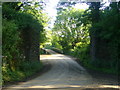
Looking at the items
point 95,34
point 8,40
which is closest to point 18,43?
point 8,40

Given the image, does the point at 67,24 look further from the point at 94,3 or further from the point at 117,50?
the point at 117,50

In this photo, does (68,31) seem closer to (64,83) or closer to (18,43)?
(18,43)

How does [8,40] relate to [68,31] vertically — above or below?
below

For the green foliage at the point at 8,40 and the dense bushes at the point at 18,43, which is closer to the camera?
the green foliage at the point at 8,40

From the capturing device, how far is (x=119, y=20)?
9414 mm

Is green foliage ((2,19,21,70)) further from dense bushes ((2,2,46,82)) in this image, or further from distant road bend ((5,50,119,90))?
distant road bend ((5,50,119,90))

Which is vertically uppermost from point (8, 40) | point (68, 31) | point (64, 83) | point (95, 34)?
point (68, 31)

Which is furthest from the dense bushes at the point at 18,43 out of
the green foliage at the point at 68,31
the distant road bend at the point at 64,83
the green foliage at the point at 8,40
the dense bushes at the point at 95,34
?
the green foliage at the point at 68,31

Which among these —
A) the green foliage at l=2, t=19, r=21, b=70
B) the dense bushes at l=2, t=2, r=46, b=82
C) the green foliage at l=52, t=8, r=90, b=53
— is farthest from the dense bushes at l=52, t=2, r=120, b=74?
the green foliage at l=2, t=19, r=21, b=70

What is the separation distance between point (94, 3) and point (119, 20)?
8.27 meters

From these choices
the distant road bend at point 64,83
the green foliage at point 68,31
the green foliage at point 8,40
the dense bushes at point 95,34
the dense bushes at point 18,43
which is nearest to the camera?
the distant road bend at point 64,83

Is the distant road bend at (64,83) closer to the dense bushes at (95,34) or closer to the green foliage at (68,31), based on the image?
the dense bushes at (95,34)

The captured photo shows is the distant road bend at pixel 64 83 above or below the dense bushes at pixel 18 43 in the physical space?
below

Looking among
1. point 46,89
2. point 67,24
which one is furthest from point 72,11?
point 46,89
